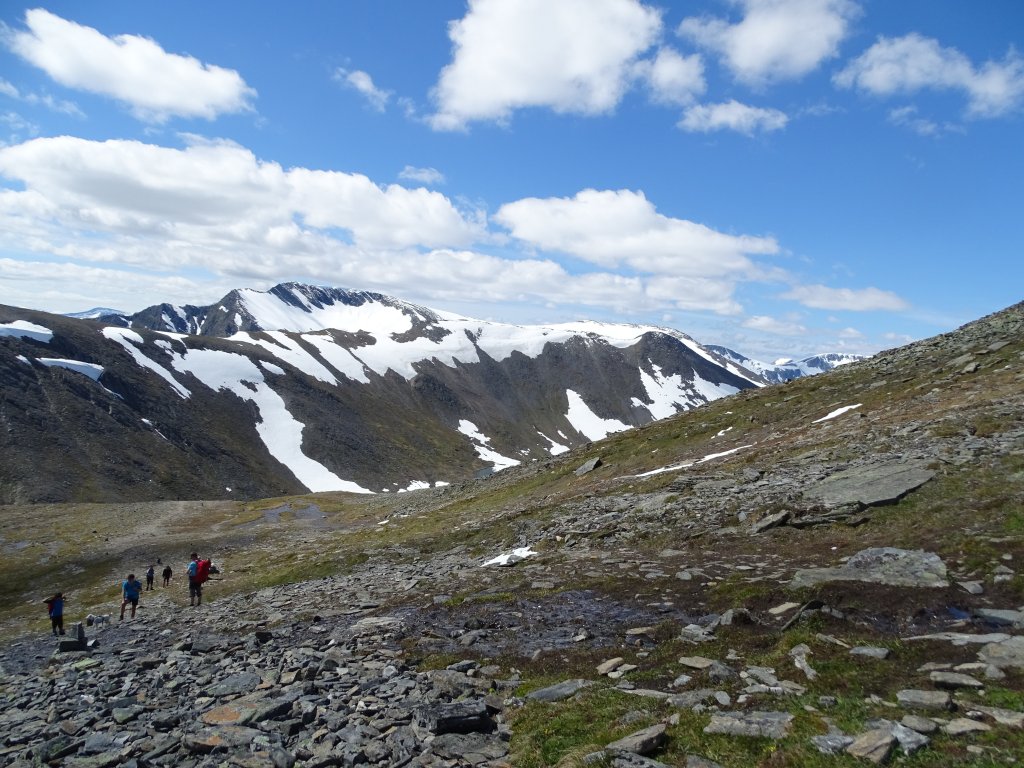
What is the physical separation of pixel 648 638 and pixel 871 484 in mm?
15045

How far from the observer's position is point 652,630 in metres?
16.0

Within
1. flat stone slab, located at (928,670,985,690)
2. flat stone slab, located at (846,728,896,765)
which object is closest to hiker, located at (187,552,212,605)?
flat stone slab, located at (846,728,896,765)

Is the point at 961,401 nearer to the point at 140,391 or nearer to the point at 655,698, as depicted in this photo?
the point at 655,698

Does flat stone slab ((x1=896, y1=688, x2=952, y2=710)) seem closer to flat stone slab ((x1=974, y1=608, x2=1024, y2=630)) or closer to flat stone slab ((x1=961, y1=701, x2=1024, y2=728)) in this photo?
flat stone slab ((x1=961, y1=701, x2=1024, y2=728))

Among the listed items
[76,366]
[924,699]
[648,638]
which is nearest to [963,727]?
[924,699]

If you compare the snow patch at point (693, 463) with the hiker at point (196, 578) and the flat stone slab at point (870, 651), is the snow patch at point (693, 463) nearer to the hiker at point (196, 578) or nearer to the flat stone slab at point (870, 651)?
the flat stone slab at point (870, 651)

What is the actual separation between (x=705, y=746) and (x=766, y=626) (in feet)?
21.1

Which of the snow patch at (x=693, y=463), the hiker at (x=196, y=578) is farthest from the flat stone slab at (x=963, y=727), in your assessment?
the hiker at (x=196, y=578)

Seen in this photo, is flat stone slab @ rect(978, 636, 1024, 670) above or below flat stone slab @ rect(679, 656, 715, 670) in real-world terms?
above

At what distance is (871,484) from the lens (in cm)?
2500

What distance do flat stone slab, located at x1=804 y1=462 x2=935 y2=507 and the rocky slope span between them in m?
0.14

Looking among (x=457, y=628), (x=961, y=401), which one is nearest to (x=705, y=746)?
(x=457, y=628)

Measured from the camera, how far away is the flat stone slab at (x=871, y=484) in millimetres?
23453

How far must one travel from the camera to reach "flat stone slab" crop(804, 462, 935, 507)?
76.9 ft
